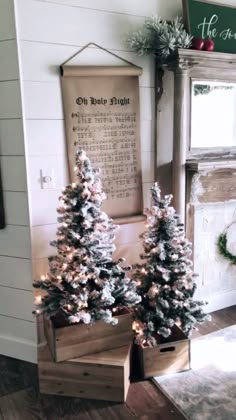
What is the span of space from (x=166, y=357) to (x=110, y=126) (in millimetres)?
1462

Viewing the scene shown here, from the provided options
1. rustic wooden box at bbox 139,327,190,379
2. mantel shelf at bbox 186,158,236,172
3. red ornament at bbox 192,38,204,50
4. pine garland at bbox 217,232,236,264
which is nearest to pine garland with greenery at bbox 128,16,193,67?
red ornament at bbox 192,38,204,50

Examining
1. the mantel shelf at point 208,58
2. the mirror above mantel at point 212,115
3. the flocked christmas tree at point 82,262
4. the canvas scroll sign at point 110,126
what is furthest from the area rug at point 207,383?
the mantel shelf at point 208,58

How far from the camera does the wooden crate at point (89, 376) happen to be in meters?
1.92

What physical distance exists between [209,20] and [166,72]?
0.44m

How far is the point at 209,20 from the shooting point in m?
2.38

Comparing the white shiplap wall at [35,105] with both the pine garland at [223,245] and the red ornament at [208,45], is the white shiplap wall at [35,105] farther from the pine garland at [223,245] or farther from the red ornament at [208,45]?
the pine garland at [223,245]

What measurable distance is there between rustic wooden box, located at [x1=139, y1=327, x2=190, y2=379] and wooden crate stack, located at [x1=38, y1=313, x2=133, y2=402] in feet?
0.42

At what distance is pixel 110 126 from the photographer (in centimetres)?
231

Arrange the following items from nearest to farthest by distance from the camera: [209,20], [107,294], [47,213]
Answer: [107,294] → [47,213] → [209,20]

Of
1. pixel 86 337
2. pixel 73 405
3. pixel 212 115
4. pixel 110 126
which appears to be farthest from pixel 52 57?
pixel 73 405

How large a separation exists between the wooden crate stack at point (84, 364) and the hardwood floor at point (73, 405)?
47mm

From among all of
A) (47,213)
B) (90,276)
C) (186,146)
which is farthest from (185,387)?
(186,146)

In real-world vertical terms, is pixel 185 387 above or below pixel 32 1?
below

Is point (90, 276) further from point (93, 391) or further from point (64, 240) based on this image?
point (93, 391)
